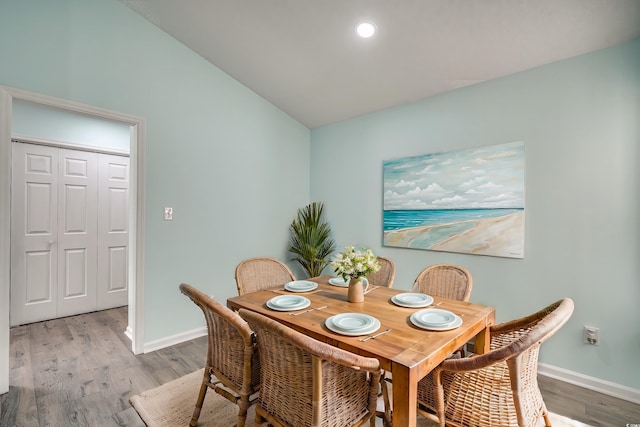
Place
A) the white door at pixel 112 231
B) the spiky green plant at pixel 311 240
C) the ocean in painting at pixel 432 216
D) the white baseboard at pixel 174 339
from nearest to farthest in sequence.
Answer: the ocean in painting at pixel 432 216
the white baseboard at pixel 174 339
the spiky green plant at pixel 311 240
the white door at pixel 112 231

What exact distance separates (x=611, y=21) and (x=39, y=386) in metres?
4.61

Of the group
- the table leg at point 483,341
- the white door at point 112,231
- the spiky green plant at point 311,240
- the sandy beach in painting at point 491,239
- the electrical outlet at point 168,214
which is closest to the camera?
the table leg at point 483,341

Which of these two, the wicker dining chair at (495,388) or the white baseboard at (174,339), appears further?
the white baseboard at (174,339)

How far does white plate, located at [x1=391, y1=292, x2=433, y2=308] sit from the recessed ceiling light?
2010 mm

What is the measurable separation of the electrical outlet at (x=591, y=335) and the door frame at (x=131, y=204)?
3.57 meters

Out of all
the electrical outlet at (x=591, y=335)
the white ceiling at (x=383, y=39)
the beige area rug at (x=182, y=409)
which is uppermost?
the white ceiling at (x=383, y=39)

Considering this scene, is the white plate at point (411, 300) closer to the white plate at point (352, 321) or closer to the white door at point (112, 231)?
the white plate at point (352, 321)

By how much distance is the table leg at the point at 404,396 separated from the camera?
113cm

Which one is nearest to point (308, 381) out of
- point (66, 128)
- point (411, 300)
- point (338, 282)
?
point (411, 300)

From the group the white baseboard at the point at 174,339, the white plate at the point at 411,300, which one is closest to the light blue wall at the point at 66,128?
the white baseboard at the point at 174,339

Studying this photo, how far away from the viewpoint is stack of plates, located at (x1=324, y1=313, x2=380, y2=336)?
1395 mm

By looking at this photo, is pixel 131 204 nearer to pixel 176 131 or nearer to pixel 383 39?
pixel 176 131

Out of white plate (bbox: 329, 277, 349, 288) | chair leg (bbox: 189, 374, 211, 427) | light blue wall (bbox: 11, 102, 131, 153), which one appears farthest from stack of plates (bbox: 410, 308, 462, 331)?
light blue wall (bbox: 11, 102, 131, 153)

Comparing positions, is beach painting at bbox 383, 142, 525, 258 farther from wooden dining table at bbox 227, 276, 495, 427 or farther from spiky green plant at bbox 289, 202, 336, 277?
wooden dining table at bbox 227, 276, 495, 427
